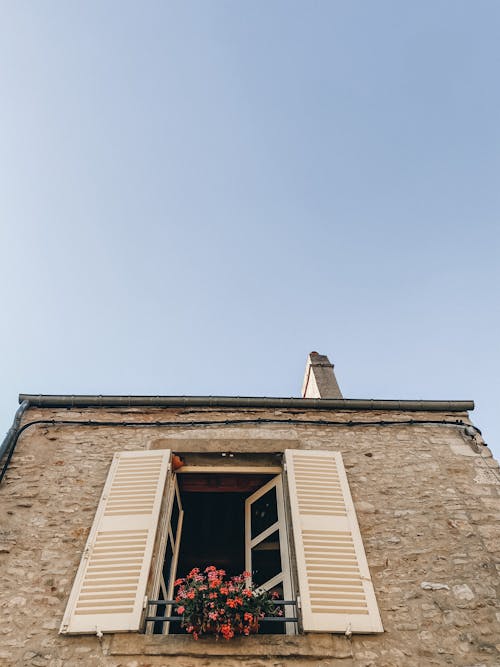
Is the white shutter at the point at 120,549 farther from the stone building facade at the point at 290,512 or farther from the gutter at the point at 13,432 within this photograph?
the gutter at the point at 13,432

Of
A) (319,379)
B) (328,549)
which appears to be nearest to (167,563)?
(328,549)

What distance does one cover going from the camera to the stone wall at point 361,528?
3.46 metres

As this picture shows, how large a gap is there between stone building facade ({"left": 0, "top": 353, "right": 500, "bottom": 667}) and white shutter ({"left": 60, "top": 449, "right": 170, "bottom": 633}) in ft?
0.28

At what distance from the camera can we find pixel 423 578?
399 centimetres

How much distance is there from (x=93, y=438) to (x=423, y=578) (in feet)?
12.2

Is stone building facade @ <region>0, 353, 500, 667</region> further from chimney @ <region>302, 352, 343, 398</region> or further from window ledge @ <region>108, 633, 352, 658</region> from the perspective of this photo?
chimney @ <region>302, 352, 343, 398</region>

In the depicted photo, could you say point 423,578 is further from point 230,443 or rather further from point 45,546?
point 45,546

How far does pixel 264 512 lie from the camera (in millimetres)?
5102

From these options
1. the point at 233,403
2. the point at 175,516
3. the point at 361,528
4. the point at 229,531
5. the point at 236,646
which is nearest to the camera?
the point at 236,646

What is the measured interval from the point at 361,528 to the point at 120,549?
2281 mm

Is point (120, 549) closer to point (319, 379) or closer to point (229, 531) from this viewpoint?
point (229, 531)

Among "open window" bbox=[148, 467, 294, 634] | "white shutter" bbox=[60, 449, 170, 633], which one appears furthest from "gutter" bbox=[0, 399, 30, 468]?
"open window" bbox=[148, 467, 294, 634]

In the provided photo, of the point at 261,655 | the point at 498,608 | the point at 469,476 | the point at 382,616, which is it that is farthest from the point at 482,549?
the point at 261,655

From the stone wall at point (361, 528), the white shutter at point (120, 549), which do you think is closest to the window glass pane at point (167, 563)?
the white shutter at point (120, 549)
